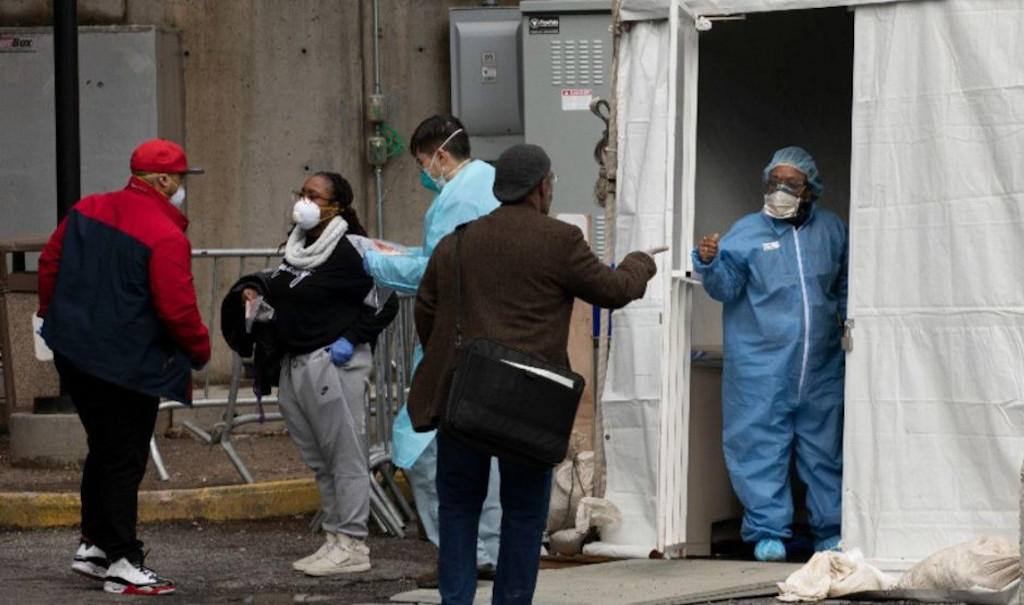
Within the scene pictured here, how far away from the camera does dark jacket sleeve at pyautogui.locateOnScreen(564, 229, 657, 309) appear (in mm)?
6754

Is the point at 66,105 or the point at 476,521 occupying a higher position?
the point at 66,105

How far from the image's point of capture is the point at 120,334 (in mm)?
8250

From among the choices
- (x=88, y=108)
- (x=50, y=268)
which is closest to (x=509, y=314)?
(x=50, y=268)

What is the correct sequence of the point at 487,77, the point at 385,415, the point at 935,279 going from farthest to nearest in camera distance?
the point at 487,77 → the point at 385,415 → the point at 935,279

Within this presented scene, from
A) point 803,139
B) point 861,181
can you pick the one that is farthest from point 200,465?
point 861,181

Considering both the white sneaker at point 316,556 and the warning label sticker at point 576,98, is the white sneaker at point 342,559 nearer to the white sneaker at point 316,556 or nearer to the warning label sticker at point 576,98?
the white sneaker at point 316,556

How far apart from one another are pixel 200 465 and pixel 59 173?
179 centimetres

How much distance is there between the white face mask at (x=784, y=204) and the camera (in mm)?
8703

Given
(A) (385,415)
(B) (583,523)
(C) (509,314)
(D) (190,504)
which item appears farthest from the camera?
(D) (190,504)

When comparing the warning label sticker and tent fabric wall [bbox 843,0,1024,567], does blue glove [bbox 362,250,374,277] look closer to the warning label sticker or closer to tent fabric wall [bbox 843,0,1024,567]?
tent fabric wall [bbox 843,0,1024,567]

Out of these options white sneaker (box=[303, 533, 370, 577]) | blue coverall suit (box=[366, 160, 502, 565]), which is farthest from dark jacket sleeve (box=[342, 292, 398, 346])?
white sneaker (box=[303, 533, 370, 577])

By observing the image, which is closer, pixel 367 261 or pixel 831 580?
pixel 831 580

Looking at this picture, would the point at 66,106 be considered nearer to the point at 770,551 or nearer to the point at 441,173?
the point at 441,173

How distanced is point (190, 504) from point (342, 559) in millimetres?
1836
